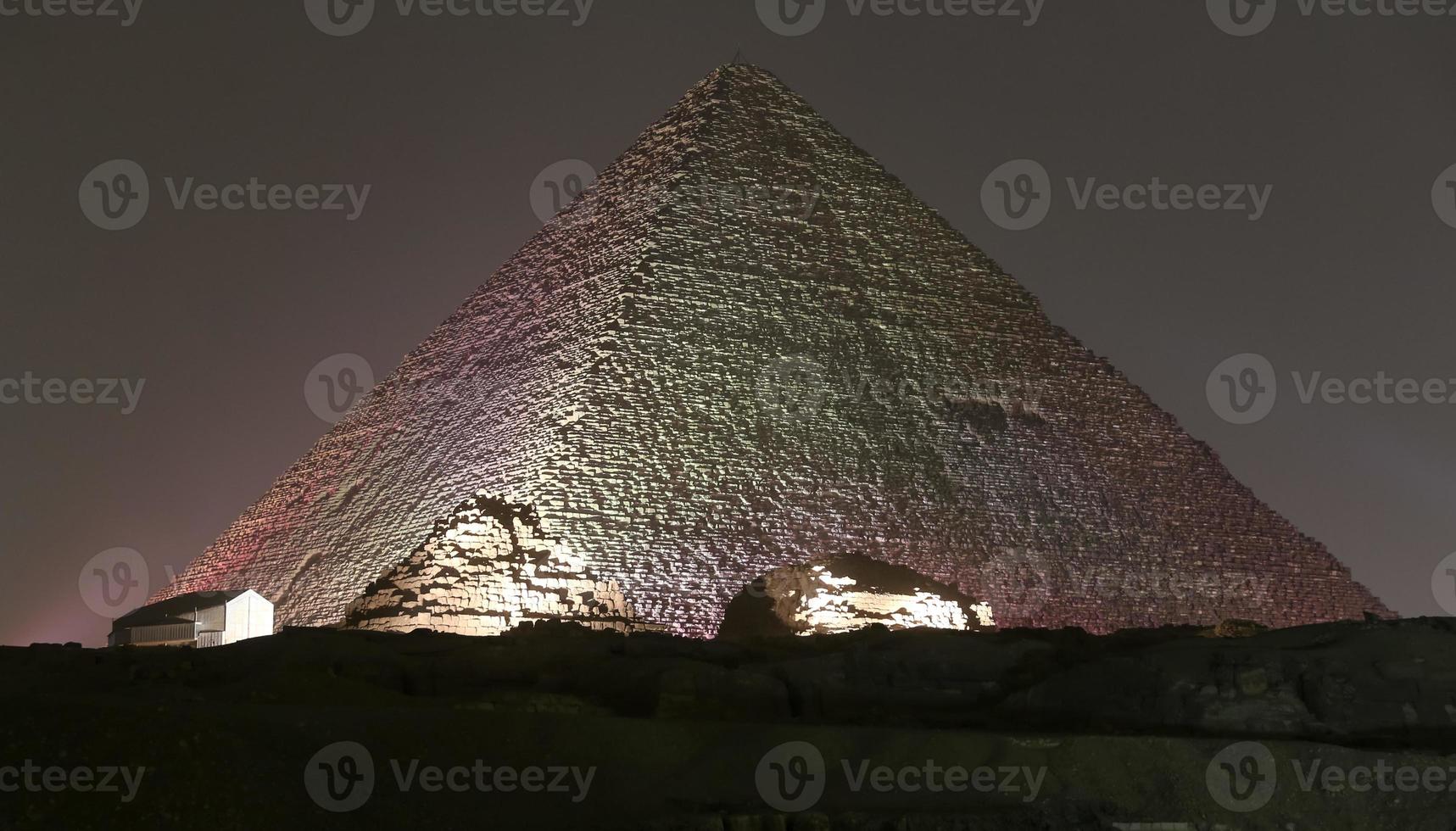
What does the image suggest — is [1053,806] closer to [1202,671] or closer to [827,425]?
[1202,671]

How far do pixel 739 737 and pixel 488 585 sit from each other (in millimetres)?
14367

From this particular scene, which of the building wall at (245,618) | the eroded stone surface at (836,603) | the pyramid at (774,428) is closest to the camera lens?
the building wall at (245,618)

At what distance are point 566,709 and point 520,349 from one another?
21.7 metres

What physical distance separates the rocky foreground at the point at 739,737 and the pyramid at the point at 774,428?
12480 mm

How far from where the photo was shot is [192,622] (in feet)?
90.0

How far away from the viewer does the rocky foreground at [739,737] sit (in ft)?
40.3

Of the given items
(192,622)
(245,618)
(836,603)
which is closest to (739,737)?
(836,603)

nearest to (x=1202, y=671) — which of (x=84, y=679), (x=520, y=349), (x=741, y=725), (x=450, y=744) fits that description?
(x=741, y=725)

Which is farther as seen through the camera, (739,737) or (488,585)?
(488,585)

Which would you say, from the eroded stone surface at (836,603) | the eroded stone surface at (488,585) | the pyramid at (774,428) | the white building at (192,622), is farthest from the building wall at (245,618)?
the eroded stone surface at (836,603)

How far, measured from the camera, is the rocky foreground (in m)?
12.3

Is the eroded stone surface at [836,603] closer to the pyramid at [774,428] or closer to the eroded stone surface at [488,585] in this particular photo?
the pyramid at [774,428]

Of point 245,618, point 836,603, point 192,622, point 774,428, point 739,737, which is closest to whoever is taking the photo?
point 739,737

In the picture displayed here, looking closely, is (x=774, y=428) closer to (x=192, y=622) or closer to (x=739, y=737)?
(x=192, y=622)
